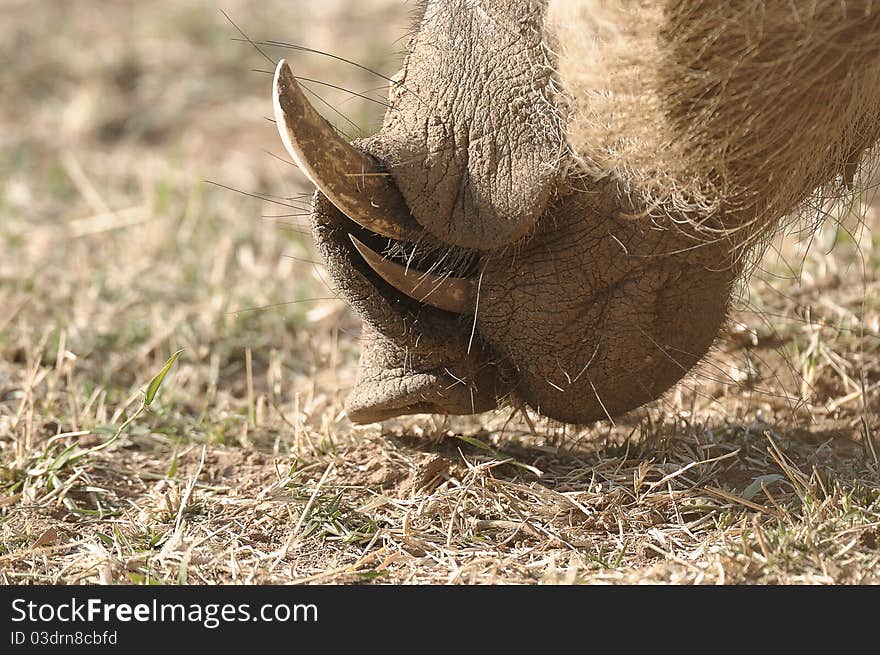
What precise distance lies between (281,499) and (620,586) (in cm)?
74

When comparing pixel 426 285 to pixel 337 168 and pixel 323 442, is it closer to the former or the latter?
pixel 337 168

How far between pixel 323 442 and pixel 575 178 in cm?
93

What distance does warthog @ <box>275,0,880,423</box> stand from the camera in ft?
6.05

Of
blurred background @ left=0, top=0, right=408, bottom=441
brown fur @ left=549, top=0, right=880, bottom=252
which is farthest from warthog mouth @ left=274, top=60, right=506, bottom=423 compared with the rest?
brown fur @ left=549, top=0, right=880, bottom=252

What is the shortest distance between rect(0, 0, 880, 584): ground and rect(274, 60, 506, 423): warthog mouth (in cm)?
24

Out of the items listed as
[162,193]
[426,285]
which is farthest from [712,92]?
[162,193]

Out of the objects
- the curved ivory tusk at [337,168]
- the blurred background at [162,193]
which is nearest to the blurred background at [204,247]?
the blurred background at [162,193]

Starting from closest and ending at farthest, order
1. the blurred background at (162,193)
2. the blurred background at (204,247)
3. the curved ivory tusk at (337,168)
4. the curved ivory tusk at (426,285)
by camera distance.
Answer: the curved ivory tusk at (337,168) → the curved ivory tusk at (426,285) → the blurred background at (204,247) → the blurred background at (162,193)

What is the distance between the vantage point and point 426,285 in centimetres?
209

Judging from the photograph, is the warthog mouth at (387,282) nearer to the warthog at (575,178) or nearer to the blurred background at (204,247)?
the warthog at (575,178)

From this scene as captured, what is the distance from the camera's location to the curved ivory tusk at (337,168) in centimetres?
193

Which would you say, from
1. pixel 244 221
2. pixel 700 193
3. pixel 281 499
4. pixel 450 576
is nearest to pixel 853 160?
pixel 700 193

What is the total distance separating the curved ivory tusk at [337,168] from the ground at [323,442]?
1.67ft

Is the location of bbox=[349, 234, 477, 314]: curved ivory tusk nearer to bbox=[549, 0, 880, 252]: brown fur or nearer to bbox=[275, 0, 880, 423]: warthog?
bbox=[275, 0, 880, 423]: warthog
